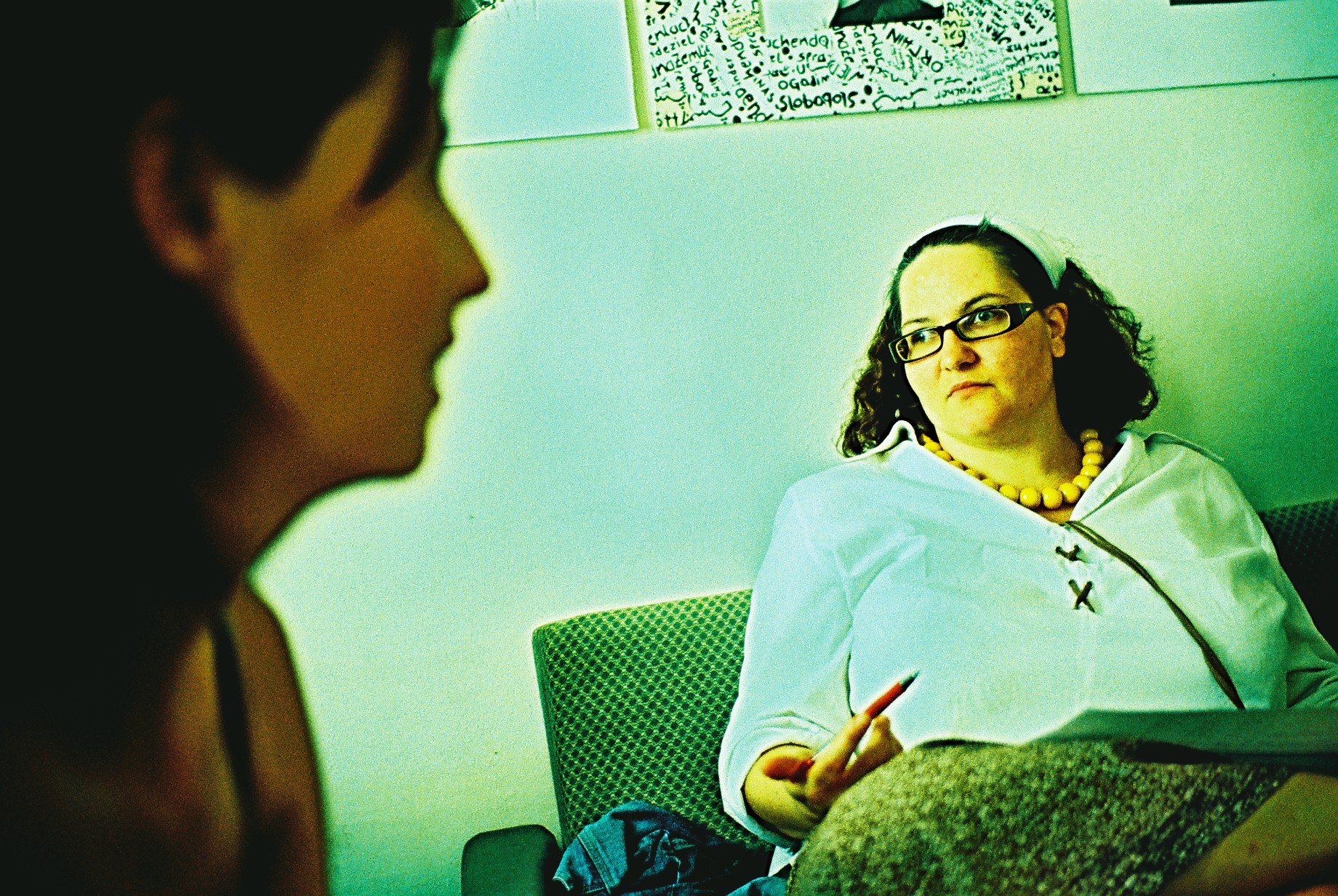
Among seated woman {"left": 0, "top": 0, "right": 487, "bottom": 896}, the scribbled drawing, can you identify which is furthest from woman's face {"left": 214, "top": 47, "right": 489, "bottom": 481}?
the scribbled drawing

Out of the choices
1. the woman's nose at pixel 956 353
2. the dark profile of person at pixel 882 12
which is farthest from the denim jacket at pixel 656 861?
the dark profile of person at pixel 882 12

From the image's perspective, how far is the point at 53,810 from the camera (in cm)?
22

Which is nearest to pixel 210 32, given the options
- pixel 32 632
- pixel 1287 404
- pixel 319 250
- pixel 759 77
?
Answer: pixel 319 250

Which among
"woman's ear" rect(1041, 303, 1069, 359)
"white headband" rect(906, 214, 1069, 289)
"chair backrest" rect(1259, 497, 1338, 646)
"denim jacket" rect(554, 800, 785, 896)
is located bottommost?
"denim jacket" rect(554, 800, 785, 896)

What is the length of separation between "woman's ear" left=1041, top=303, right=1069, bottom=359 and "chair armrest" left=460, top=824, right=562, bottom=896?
2.72 ft

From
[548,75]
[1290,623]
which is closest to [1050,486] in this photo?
[1290,623]

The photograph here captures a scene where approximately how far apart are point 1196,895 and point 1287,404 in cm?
113

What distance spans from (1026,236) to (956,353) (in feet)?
0.67

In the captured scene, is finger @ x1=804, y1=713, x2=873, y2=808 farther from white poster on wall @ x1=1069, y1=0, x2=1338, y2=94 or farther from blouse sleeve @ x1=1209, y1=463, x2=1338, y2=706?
white poster on wall @ x1=1069, y1=0, x2=1338, y2=94

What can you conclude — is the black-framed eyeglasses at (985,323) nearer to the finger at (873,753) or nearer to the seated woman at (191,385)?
the finger at (873,753)

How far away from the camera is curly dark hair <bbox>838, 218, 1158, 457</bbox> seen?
3.69 ft

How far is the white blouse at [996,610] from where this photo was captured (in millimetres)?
849

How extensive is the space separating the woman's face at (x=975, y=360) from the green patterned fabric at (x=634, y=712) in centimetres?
41

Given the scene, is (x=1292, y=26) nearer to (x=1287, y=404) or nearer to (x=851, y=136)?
(x=1287, y=404)
